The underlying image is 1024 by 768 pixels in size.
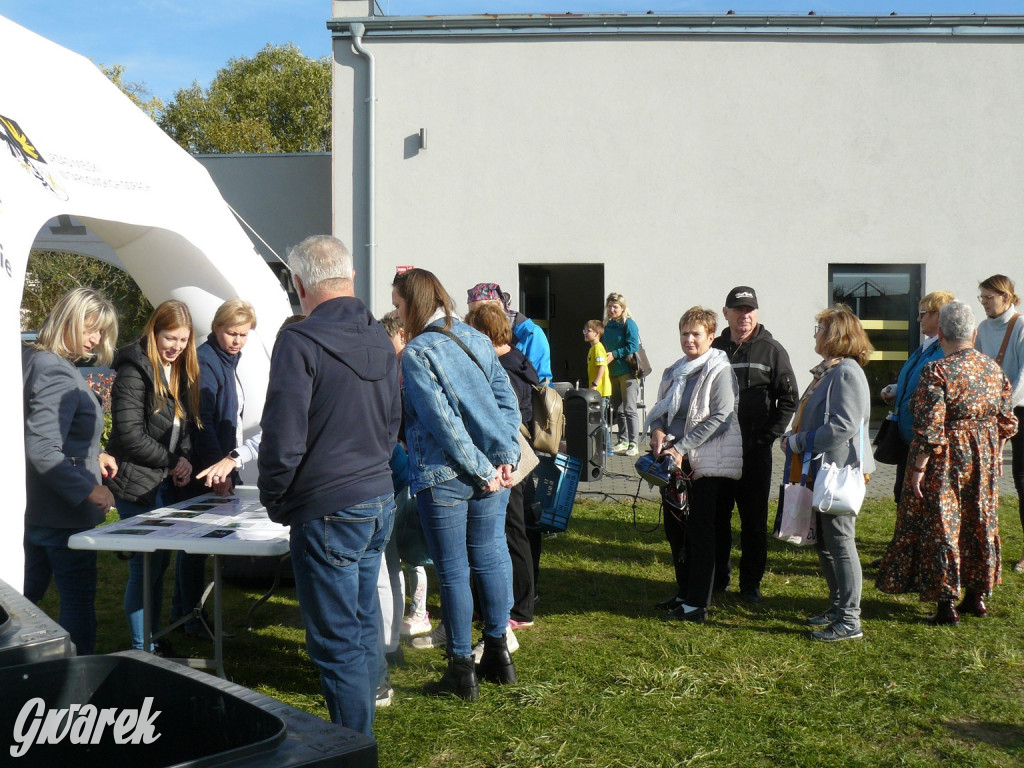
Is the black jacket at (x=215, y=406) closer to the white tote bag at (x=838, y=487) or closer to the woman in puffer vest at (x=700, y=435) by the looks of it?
the woman in puffer vest at (x=700, y=435)

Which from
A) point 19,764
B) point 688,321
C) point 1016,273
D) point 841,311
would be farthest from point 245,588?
point 1016,273

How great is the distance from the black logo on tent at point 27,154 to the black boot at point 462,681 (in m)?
2.99

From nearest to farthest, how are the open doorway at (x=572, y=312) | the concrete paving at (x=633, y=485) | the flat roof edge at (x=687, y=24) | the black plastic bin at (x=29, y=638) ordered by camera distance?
1. the black plastic bin at (x=29, y=638)
2. the concrete paving at (x=633, y=485)
3. the flat roof edge at (x=687, y=24)
4. the open doorway at (x=572, y=312)

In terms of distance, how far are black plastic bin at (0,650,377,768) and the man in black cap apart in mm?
4235

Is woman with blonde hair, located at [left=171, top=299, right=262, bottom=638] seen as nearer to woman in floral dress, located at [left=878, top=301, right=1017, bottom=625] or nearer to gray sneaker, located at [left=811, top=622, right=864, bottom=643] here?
gray sneaker, located at [left=811, top=622, right=864, bottom=643]

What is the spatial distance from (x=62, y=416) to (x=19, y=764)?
2.72m

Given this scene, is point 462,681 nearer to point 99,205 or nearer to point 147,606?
point 147,606

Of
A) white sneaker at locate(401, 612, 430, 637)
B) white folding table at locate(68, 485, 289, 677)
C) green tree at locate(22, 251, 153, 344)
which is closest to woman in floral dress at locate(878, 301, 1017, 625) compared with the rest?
white sneaker at locate(401, 612, 430, 637)

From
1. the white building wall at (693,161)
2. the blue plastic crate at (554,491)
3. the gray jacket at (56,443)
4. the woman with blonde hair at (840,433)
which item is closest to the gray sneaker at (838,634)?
the woman with blonde hair at (840,433)

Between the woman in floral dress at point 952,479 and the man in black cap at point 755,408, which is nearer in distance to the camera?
the woman in floral dress at point 952,479

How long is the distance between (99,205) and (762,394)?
397 cm

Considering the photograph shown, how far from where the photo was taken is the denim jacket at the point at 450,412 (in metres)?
3.79

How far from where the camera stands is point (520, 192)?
13344 mm

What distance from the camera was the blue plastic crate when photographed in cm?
562
